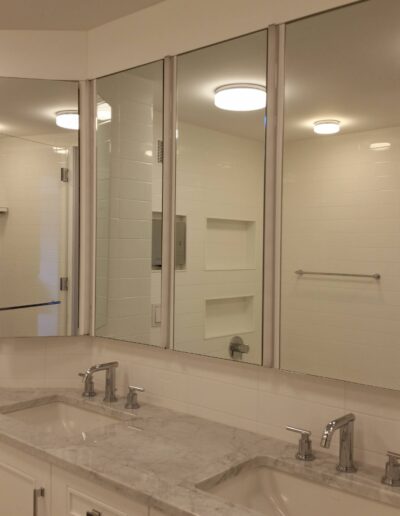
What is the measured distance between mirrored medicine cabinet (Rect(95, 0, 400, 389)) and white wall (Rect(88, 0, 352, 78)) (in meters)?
0.04

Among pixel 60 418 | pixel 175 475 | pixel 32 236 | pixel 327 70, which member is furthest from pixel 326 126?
pixel 60 418

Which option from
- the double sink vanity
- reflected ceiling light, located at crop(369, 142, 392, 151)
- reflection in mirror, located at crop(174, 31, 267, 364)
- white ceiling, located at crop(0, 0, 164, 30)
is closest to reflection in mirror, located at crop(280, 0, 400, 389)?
reflected ceiling light, located at crop(369, 142, 392, 151)

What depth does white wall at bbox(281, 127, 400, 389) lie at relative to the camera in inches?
58.6

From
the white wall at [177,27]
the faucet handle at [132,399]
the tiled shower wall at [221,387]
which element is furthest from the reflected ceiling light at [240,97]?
the faucet handle at [132,399]

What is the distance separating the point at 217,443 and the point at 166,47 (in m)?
1.44

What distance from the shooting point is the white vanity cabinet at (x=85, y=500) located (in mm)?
1421

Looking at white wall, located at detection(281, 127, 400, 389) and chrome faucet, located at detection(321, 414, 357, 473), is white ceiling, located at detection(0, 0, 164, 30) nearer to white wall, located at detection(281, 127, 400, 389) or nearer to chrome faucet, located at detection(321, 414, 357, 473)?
white wall, located at detection(281, 127, 400, 389)

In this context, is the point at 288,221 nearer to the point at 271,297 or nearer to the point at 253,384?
the point at 271,297

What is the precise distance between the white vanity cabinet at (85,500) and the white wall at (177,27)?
1498 mm

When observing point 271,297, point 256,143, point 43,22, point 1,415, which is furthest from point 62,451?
point 43,22

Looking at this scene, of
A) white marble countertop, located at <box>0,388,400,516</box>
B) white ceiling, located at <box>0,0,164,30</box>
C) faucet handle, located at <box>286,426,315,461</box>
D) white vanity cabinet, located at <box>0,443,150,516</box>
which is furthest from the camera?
white ceiling, located at <box>0,0,164,30</box>

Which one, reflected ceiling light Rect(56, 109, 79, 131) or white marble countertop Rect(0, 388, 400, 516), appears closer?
white marble countertop Rect(0, 388, 400, 516)

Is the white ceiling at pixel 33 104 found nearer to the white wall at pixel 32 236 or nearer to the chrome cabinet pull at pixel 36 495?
the white wall at pixel 32 236

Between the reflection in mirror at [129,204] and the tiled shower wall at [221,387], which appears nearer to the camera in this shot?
the tiled shower wall at [221,387]
